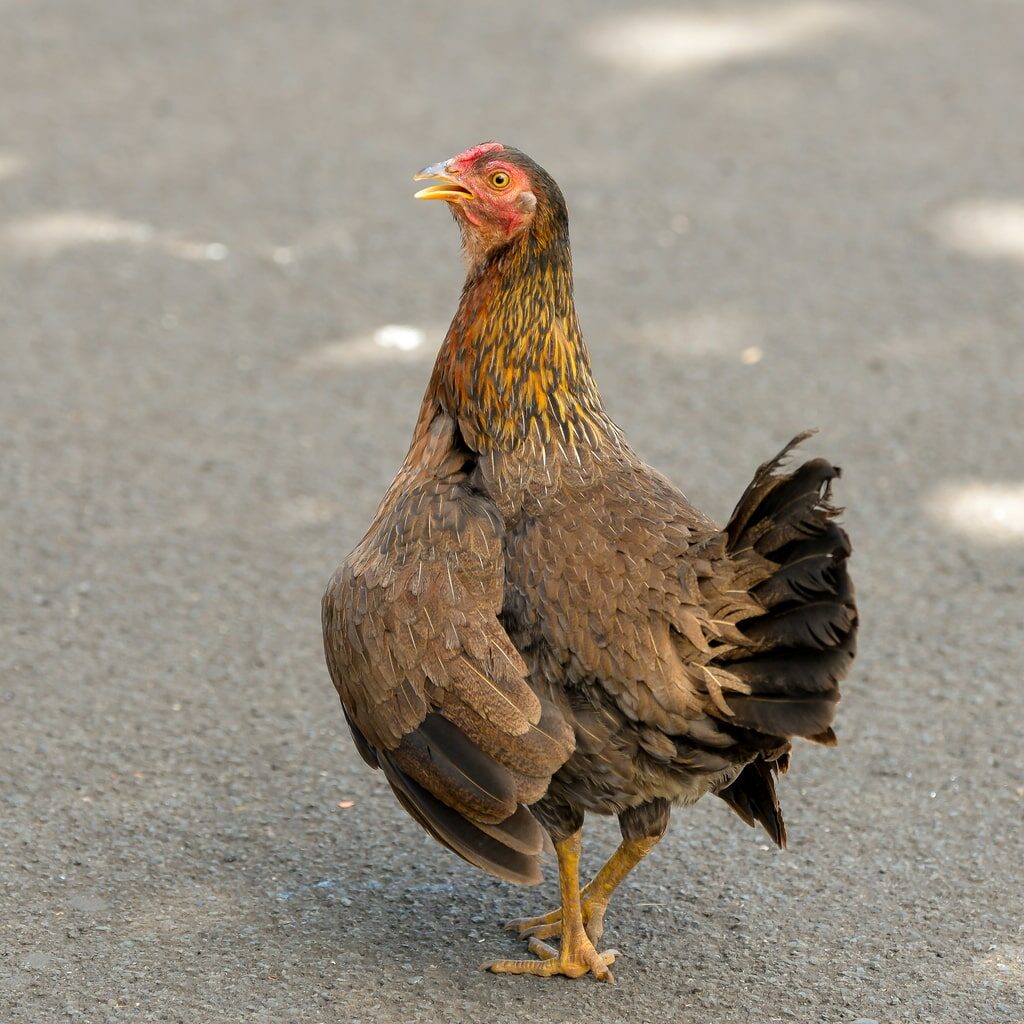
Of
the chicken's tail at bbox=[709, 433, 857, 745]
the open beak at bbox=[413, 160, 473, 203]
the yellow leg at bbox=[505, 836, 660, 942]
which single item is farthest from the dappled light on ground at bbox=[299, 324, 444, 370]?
the chicken's tail at bbox=[709, 433, 857, 745]

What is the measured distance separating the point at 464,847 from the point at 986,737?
6.16ft

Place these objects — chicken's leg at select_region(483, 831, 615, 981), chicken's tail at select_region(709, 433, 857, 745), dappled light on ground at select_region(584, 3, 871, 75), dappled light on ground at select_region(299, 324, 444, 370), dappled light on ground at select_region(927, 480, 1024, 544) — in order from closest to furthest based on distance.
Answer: chicken's tail at select_region(709, 433, 857, 745)
chicken's leg at select_region(483, 831, 615, 981)
dappled light on ground at select_region(927, 480, 1024, 544)
dappled light on ground at select_region(299, 324, 444, 370)
dappled light on ground at select_region(584, 3, 871, 75)

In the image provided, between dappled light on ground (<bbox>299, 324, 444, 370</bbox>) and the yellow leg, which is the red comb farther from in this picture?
dappled light on ground (<bbox>299, 324, 444, 370</bbox>)

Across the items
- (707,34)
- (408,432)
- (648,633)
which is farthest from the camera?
(707,34)

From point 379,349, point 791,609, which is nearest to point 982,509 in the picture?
point 379,349

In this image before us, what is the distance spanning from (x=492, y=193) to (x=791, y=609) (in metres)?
1.27

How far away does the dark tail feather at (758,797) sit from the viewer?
3.88 meters

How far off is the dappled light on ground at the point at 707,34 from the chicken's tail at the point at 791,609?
6.32 m

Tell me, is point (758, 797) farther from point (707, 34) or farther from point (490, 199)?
point (707, 34)

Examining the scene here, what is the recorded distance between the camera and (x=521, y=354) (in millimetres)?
3953

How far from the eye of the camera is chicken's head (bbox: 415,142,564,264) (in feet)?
12.9

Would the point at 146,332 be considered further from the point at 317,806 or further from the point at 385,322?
the point at 317,806

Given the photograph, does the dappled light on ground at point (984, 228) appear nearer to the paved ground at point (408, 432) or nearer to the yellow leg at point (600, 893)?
the paved ground at point (408, 432)

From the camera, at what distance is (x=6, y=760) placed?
4.54 metres
